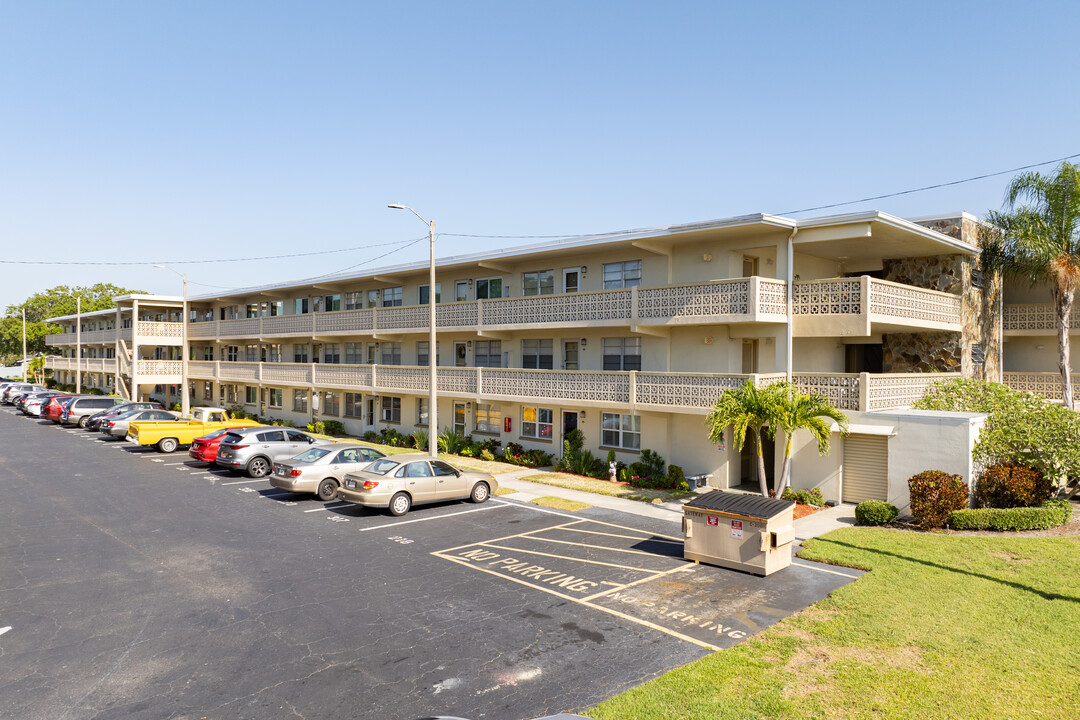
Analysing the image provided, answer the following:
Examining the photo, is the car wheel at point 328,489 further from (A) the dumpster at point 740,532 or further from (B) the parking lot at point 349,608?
(A) the dumpster at point 740,532

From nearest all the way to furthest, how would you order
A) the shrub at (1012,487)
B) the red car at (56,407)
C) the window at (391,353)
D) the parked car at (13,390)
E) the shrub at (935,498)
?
the shrub at (935,498) < the shrub at (1012,487) < the window at (391,353) < the red car at (56,407) < the parked car at (13,390)

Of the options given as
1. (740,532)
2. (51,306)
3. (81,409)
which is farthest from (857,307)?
(51,306)

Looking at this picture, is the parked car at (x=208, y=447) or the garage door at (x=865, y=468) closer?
the garage door at (x=865, y=468)

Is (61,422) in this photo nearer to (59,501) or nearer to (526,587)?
(59,501)

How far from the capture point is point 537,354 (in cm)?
2878

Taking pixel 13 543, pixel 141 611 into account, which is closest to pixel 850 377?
pixel 141 611

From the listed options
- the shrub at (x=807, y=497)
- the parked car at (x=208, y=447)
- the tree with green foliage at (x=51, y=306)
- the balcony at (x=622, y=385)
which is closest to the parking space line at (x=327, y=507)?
the parked car at (x=208, y=447)

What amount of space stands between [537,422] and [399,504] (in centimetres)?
1064

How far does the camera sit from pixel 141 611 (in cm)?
1123

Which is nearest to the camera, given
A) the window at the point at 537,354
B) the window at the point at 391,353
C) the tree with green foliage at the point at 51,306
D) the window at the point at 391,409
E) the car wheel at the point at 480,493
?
the car wheel at the point at 480,493

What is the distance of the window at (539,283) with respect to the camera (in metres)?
28.2

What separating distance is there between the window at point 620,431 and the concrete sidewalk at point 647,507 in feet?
11.8

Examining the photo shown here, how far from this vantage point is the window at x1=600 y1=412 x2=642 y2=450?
25.0 meters

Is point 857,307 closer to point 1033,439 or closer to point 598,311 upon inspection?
point 1033,439
